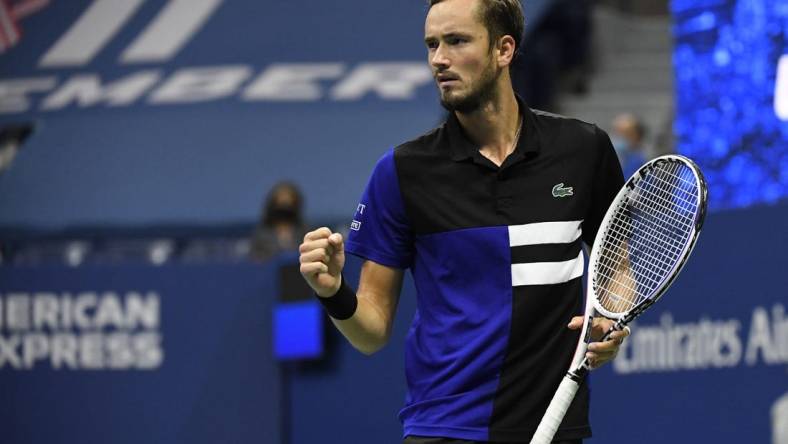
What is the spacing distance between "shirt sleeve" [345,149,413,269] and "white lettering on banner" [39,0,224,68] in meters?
7.68

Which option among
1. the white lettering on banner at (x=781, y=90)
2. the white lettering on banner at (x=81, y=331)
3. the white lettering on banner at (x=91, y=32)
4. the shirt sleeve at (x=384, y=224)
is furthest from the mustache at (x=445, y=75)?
the white lettering on banner at (x=91, y=32)

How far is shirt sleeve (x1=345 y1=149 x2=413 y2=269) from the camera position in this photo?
3848mm

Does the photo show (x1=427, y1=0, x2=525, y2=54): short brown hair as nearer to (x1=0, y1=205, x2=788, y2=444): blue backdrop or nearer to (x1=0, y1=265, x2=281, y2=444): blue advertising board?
(x1=0, y1=205, x2=788, y2=444): blue backdrop

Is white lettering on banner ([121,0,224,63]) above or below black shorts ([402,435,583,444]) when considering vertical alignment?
above

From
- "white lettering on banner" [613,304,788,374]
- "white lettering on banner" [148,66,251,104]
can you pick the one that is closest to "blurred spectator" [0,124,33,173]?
"white lettering on banner" [148,66,251,104]

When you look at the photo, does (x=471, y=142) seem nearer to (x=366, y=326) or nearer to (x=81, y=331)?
(x=366, y=326)

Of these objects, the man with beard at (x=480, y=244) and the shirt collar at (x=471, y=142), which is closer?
the man with beard at (x=480, y=244)

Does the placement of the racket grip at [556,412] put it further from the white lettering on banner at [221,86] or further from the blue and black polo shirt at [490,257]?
the white lettering on banner at [221,86]

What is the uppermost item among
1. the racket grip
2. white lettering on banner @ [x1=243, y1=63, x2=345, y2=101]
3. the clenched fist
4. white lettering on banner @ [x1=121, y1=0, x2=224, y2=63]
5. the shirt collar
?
white lettering on banner @ [x1=121, y1=0, x2=224, y2=63]

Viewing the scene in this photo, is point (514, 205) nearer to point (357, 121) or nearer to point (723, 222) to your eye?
point (723, 222)

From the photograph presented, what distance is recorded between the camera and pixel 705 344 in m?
5.99

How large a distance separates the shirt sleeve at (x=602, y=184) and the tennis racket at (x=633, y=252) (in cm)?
7

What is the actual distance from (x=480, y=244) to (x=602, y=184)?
36 cm

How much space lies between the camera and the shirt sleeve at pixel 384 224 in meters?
3.85
